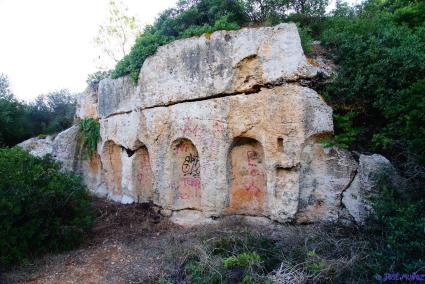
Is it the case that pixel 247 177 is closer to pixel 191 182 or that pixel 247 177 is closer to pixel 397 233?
pixel 191 182

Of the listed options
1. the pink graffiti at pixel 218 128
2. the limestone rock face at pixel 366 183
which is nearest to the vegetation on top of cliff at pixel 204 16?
the pink graffiti at pixel 218 128

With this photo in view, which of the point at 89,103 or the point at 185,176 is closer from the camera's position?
the point at 185,176

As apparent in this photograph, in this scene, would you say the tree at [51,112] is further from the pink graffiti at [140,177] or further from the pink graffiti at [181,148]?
the pink graffiti at [181,148]

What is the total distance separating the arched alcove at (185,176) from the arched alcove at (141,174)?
4.35ft

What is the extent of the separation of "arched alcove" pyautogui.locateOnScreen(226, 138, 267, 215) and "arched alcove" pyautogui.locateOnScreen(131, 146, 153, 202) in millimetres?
2902

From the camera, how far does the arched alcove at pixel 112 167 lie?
424 inches

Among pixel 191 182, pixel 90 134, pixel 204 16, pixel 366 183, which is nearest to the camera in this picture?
pixel 366 183

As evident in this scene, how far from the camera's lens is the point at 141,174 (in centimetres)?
962

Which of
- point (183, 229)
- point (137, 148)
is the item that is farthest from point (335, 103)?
point (137, 148)

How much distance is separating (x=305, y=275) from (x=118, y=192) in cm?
752

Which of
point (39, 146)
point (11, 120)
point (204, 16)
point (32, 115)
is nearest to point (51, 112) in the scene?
point (32, 115)

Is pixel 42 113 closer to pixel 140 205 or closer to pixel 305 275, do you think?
pixel 140 205

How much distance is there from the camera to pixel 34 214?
6305mm

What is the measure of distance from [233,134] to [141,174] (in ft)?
11.8
